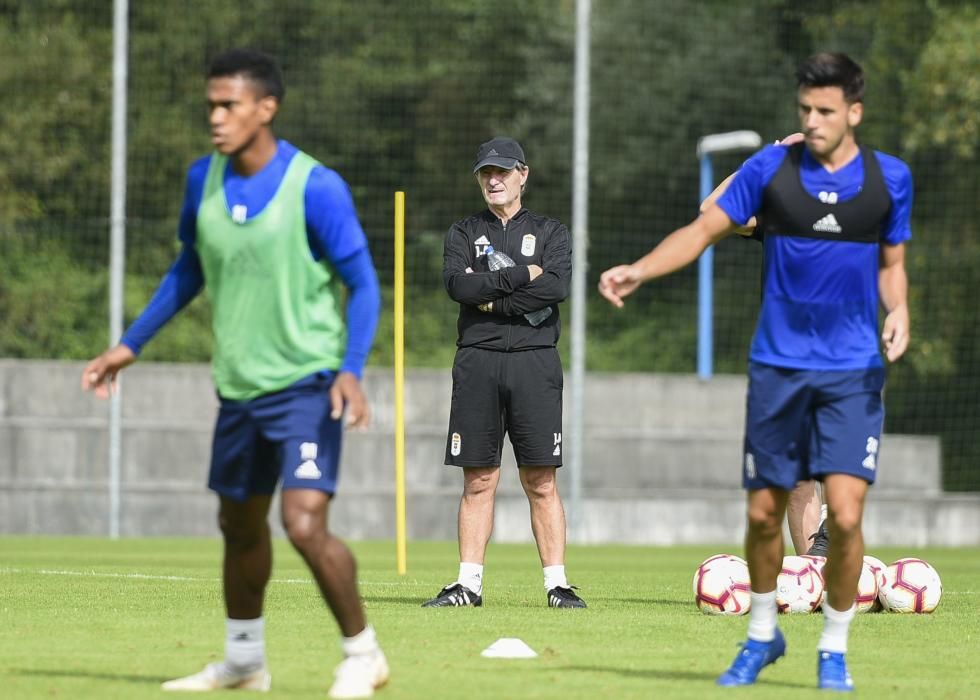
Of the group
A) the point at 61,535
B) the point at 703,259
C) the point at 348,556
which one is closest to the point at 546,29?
the point at 703,259

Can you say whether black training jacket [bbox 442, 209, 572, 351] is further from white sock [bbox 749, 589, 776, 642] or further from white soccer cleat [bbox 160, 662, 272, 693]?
white soccer cleat [bbox 160, 662, 272, 693]

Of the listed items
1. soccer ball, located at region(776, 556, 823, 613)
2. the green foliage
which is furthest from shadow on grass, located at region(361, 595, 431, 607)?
the green foliage

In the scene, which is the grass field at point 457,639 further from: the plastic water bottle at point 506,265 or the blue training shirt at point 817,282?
the plastic water bottle at point 506,265

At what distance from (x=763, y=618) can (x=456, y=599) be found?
3236 mm

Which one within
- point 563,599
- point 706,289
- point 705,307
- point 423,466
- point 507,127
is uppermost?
point 507,127

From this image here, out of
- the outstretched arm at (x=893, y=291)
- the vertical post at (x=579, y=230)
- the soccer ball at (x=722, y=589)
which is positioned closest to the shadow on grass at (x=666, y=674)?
the outstretched arm at (x=893, y=291)

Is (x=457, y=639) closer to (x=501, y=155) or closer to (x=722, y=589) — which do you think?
(x=722, y=589)

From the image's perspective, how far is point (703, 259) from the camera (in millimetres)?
24312

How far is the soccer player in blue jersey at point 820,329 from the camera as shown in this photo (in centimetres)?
694

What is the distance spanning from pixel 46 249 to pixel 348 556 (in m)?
16.7

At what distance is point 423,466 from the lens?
21.9 meters

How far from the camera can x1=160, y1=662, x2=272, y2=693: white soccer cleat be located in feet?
21.9

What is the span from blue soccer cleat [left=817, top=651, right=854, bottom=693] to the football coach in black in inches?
136

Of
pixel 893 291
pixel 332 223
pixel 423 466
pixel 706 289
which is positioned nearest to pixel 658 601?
pixel 893 291
